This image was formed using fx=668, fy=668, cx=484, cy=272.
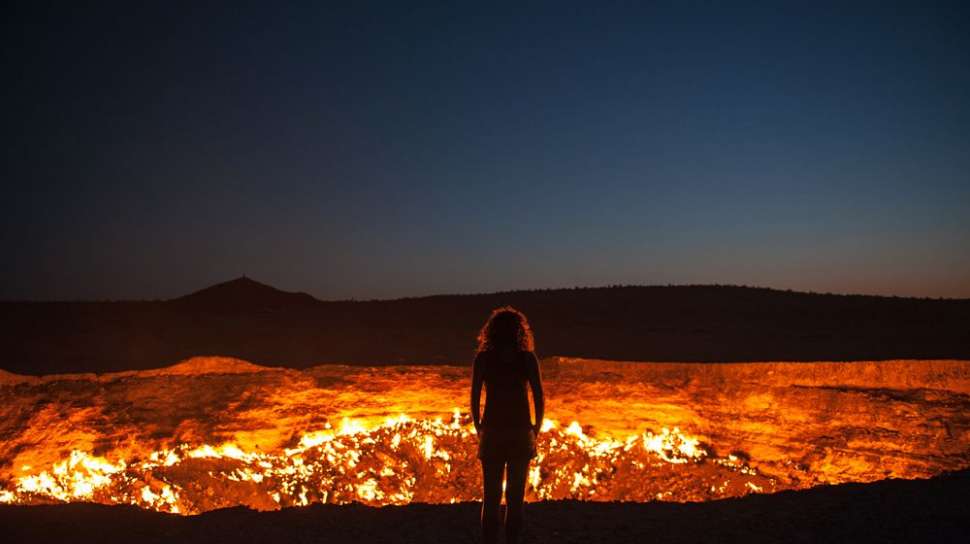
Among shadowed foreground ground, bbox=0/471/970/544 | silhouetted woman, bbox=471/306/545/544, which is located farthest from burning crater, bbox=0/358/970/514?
silhouetted woman, bbox=471/306/545/544

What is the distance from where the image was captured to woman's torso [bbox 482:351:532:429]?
3693 mm

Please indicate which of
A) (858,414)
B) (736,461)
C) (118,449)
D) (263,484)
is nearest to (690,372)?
(736,461)

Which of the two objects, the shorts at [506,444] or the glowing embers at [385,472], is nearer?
the shorts at [506,444]

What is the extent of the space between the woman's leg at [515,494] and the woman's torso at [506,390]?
0.80 feet

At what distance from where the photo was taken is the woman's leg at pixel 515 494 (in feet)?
12.3

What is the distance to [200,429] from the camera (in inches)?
362

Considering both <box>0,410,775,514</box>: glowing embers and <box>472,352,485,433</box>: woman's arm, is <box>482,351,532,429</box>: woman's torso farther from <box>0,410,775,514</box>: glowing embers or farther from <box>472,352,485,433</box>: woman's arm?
<box>0,410,775,514</box>: glowing embers

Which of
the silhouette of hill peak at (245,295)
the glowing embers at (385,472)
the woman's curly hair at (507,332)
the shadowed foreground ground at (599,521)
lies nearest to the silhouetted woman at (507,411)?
the woman's curly hair at (507,332)

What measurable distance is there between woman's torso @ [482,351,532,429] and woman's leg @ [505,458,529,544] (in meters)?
0.24

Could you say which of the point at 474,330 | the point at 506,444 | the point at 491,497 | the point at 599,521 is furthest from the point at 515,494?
the point at 474,330

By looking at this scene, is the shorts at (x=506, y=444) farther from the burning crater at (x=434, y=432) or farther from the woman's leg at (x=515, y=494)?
the burning crater at (x=434, y=432)

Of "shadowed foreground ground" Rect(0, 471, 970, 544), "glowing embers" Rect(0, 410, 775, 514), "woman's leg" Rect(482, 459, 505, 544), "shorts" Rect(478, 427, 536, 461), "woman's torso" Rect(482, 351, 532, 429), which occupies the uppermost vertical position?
"woman's torso" Rect(482, 351, 532, 429)

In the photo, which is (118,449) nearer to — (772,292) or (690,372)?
(690,372)

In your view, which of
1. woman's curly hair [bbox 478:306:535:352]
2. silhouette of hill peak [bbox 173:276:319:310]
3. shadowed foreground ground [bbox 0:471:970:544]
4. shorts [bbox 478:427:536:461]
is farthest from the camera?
silhouette of hill peak [bbox 173:276:319:310]
